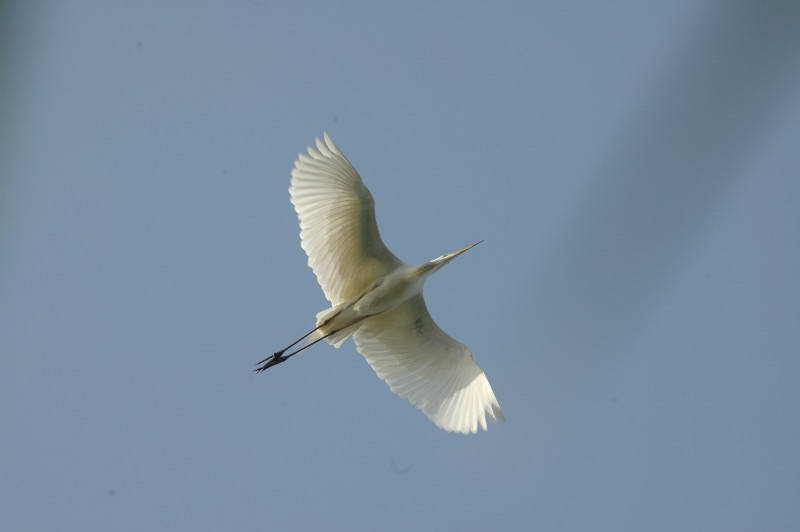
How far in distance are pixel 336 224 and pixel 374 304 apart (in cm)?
99

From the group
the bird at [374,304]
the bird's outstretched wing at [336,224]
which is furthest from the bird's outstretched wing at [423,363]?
the bird's outstretched wing at [336,224]

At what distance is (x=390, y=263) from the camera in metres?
13.1

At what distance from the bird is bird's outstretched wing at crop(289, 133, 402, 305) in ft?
0.04

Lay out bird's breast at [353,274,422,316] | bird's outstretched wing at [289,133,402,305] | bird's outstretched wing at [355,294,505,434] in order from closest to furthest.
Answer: bird's outstretched wing at [289,133,402,305] < bird's breast at [353,274,422,316] < bird's outstretched wing at [355,294,505,434]

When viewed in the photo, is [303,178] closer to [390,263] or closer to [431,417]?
[390,263]

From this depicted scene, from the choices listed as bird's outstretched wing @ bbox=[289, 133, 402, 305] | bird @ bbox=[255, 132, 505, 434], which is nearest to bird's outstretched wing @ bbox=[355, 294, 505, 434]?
bird @ bbox=[255, 132, 505, 434]

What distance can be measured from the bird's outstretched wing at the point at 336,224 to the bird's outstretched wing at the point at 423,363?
553mm

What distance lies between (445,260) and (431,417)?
1.80m

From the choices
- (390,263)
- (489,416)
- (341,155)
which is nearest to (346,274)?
(390,263)

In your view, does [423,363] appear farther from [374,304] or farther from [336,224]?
[336,224]

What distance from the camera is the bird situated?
41.5 ft

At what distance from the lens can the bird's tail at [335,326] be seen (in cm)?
1291

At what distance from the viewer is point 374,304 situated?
1289cm

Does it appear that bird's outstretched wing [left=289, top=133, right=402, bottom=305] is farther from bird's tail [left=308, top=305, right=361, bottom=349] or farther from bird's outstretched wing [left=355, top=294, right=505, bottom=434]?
bird's outstretched wing [left=355, top=294, right=505, bottom=434]
